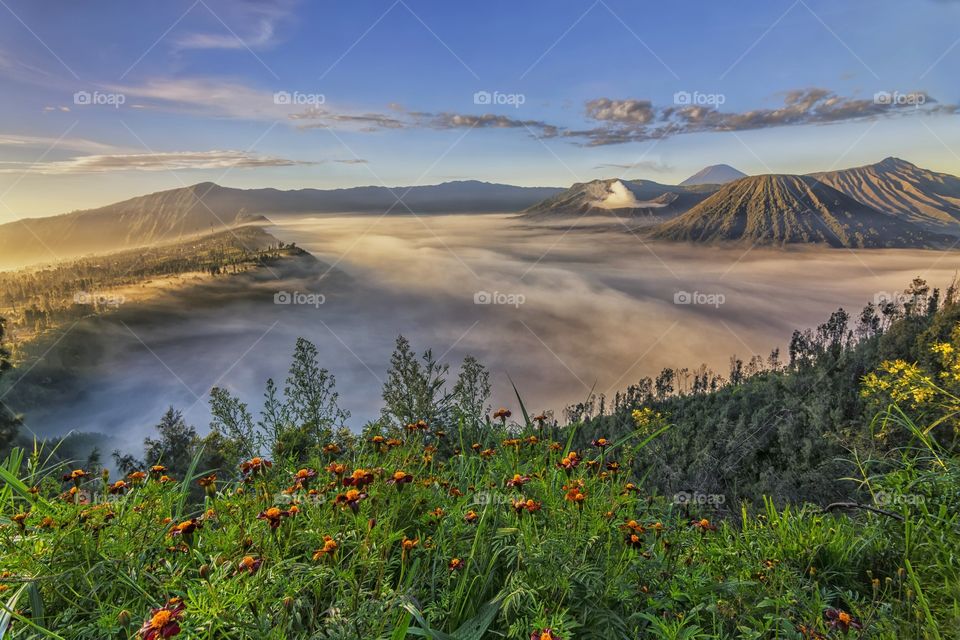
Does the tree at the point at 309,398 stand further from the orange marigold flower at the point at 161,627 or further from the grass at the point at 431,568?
the orange marigold flower at the point at 161,627

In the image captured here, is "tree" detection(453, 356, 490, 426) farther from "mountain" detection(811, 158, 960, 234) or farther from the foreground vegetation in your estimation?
"mountain" detection(811, 158, 960, 234)

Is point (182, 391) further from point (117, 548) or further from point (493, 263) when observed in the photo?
point (117, 548)

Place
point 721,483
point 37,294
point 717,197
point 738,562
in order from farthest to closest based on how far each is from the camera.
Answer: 1. point 717,197
2. point 37,294
3. point 721,483
4. point 738,562

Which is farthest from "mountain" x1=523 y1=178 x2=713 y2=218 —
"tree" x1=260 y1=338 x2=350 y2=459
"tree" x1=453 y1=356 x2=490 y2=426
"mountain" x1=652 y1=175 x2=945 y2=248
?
"tree" x1=453 y1=356 x2=490 y2=426

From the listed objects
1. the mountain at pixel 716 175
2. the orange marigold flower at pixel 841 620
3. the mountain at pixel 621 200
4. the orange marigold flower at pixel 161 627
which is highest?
the mountain at pixel 716 175

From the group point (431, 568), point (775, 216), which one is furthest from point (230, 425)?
point (775, 216)

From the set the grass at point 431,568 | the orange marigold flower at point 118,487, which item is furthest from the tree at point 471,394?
the orange marigold flower at point 118,487

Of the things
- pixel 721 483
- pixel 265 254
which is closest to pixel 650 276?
pixel 265 254
